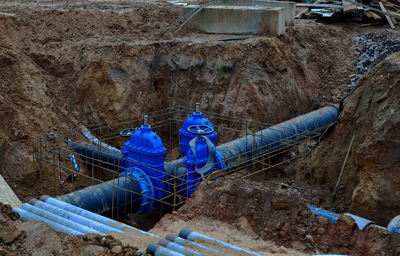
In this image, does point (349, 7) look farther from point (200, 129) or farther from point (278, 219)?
point (278, 219)

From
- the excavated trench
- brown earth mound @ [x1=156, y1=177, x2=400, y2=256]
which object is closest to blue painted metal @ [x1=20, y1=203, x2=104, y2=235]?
brown earth mound @ [x1=156, y1=177, x2=400, y2=256]

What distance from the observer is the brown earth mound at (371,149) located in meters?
9.66

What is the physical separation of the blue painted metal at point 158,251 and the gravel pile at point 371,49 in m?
11.9

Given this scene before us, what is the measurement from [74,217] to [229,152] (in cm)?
500

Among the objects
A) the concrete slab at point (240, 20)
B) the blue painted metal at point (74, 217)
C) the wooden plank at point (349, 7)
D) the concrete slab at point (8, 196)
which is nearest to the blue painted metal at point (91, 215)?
the blue painted metal at point (74, 217)

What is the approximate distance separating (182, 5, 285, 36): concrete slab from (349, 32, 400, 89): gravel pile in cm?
299

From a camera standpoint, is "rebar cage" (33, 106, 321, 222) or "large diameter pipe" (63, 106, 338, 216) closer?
"large diameter pipe" (63, 106, 338, 216)

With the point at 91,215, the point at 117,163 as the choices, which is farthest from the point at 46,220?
the point at 117,163

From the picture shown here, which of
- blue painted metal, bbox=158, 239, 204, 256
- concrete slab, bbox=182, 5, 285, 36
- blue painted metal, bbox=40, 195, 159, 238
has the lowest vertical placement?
blue painted metal, bbox=40, 195, 159, 238

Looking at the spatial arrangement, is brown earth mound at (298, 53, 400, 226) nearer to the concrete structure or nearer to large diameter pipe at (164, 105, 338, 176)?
large diameter pipe at (164, 105, 338, 176)

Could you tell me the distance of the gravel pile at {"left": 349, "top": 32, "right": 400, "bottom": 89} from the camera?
17.8m

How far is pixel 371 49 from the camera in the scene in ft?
61.6

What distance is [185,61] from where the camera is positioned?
52.7 ft

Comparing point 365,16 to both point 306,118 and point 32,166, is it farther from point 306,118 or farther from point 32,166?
point 32,166
